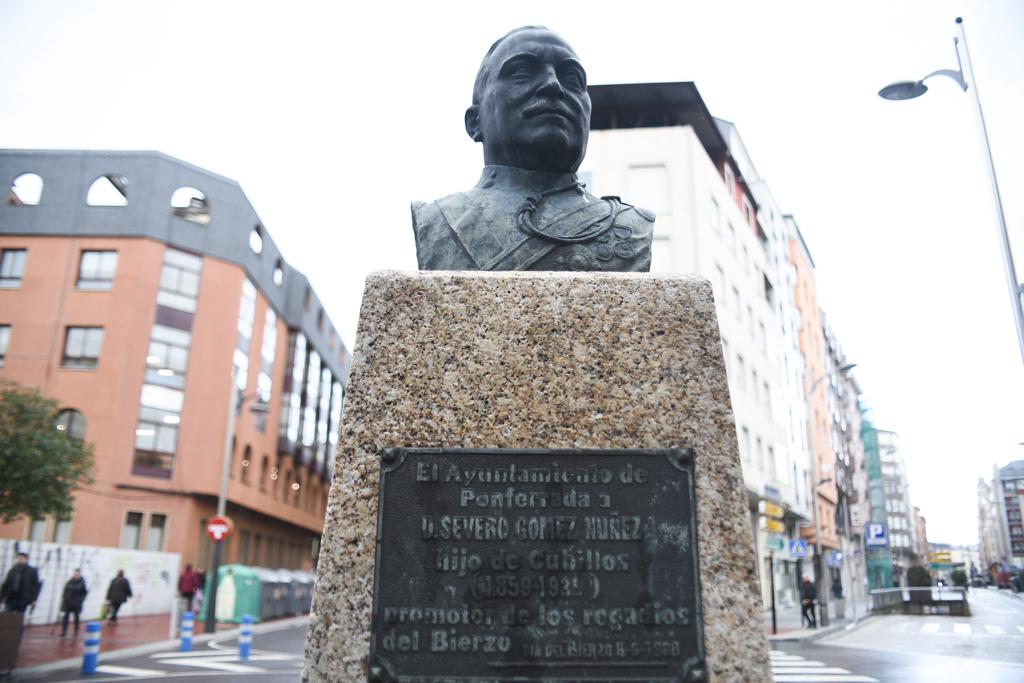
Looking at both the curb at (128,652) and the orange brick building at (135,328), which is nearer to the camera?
the curb at (128,652)

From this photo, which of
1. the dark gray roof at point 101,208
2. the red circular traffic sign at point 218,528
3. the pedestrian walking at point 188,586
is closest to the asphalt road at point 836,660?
the pedestrian walking at point 188,586

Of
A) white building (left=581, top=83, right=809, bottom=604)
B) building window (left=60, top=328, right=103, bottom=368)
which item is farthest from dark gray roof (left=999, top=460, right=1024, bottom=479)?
building window (left=60, top=328, right=103, bottom=368)

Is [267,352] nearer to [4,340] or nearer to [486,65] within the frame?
[4,340]

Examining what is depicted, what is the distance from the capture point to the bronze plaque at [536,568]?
7.86ft

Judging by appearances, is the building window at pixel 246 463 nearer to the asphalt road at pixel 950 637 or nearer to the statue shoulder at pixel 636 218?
the asphalt road at pixel 950 637

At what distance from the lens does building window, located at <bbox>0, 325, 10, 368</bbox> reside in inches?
1140

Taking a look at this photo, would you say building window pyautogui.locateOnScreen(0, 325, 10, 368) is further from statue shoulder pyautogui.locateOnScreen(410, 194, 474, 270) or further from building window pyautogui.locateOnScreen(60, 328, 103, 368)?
statue shoulder pyautogui.locateOnScreen(410, 194, 474, 270)

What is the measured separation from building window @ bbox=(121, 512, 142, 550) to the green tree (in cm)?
880

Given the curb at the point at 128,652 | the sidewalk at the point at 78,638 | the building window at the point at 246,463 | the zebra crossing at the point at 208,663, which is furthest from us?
the building window at the point at 246,463

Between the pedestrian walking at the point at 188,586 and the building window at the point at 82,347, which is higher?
the building window at the point at 82,347

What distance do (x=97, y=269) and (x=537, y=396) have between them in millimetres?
31735

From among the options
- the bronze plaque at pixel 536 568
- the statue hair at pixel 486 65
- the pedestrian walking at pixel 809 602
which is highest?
the statue hair at pixel 486 65

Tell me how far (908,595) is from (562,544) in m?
34.7

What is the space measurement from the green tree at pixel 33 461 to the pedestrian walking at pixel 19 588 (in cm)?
566
